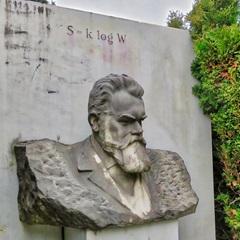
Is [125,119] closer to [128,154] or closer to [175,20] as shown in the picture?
[128,154]

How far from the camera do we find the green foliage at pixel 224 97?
14.8ft

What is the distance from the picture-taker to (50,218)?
3.20m

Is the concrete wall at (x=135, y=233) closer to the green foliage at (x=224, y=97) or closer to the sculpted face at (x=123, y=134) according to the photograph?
the sculpted face at (x=123, y=134)

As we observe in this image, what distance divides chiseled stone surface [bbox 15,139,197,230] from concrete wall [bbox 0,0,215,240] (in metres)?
0.23

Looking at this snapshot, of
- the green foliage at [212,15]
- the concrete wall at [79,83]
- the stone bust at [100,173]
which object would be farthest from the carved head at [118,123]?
the green foliage at [212,15]

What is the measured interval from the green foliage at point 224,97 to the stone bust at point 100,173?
1189 millimetres

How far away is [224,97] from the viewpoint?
451cm

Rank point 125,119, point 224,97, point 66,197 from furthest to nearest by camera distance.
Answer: point 224,97 < point 125,119 < point 66,197

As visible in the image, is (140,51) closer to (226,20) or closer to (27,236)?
(226,20)

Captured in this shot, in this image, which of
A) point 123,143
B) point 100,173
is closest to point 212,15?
point 123,143

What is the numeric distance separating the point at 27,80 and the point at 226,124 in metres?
1.90

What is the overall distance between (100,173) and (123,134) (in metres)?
0.31

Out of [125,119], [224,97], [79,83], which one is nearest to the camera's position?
[125,119]

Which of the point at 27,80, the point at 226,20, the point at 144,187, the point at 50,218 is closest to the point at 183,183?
the point at 144,187
